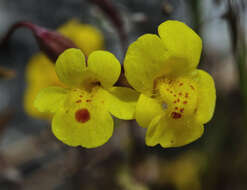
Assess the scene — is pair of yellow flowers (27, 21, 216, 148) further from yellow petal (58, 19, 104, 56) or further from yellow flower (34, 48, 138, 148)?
yellow petal (58, 19, 104, 56)

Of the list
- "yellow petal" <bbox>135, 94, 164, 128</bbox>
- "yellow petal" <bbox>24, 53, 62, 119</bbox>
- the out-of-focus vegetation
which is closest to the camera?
"yellow petal" <bbox>135, 94, 164, 128</bbox>

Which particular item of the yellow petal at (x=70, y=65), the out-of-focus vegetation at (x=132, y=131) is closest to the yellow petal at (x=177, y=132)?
the yellow petal at (x=70, y=65)

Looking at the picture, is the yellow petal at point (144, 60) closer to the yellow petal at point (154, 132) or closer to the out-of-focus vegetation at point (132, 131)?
the yellow petal at point (154, 132)

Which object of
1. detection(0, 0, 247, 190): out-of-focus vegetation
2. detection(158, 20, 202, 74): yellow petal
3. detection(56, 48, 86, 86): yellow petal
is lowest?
detection(0, 0, 247, 190): out-of-focus vegetation

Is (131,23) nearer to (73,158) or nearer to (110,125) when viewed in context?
(110,125)

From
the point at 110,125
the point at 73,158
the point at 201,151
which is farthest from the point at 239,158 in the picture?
the point at 110,125

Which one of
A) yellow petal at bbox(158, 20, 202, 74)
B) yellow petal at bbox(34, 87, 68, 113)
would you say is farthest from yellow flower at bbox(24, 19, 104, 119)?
yellow petal at bbox(158, 20, 202, 74)
